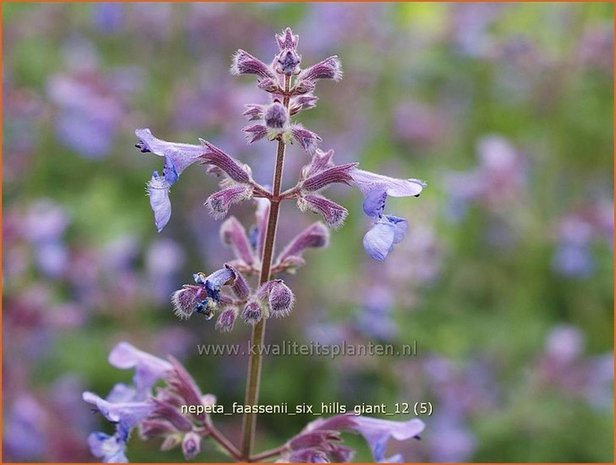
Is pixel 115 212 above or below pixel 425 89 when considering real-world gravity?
below

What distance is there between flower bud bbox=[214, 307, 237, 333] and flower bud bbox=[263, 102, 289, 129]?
1.89 ft

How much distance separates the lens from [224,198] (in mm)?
2416

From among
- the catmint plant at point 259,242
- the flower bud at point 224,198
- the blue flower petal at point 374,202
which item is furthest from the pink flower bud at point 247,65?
the blue flower petal at point 374,202

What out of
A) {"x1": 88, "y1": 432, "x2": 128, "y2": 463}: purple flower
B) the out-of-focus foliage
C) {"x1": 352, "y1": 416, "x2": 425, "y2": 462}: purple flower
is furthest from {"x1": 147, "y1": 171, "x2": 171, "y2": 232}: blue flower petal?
the out-of-focus foliage

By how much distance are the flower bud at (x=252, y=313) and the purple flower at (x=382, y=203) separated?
0.37 meters

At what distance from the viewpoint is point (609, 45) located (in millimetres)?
6164

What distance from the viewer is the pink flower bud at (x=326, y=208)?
2.44m

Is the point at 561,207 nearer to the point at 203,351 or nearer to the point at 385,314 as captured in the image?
the point at 385,314

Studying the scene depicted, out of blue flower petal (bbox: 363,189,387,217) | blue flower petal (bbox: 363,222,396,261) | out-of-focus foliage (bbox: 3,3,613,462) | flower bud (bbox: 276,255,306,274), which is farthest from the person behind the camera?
out-of-focus foliage (bbox: 3,3,613,462)

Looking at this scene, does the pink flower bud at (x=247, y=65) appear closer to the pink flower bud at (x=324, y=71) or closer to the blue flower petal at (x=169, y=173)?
the pink flower bud at (x=324, y=71)

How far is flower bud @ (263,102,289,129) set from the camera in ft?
7.66

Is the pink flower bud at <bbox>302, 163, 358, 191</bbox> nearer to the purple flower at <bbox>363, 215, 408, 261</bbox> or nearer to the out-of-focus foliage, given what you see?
the purple flower at <bbox>363, 215, 408, 261</bbox>

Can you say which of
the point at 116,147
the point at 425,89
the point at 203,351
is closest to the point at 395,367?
the point at 203,351

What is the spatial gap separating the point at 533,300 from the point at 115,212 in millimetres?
3023
